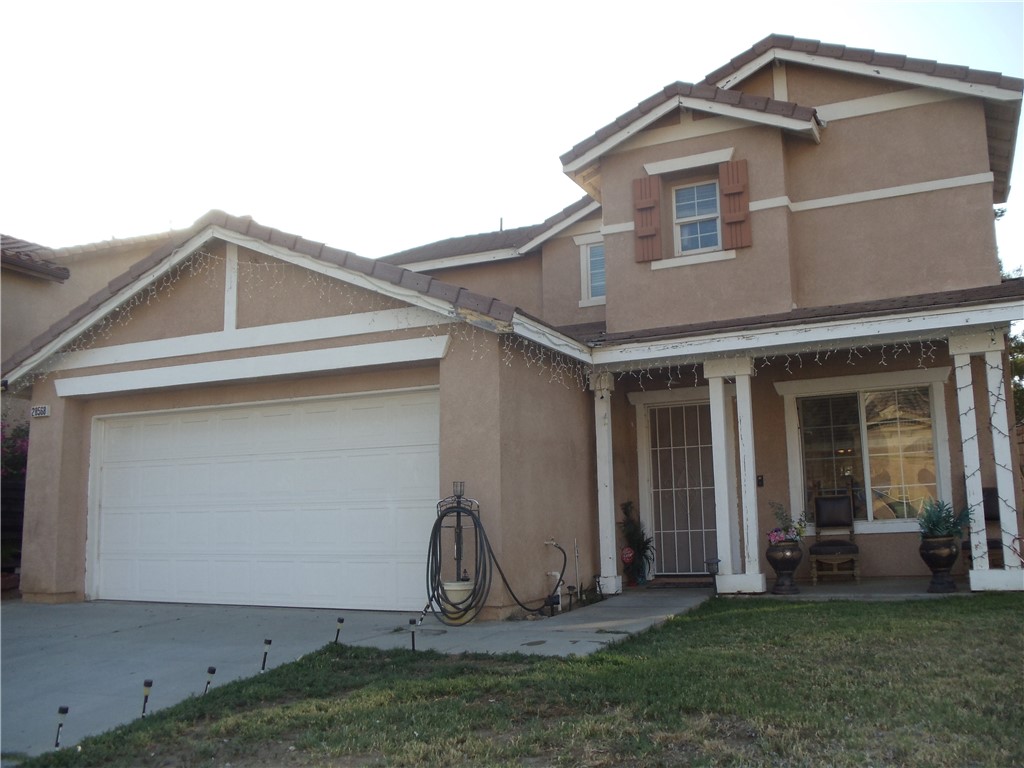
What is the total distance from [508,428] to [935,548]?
189 inches

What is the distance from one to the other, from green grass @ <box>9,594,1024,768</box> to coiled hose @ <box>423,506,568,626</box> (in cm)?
161

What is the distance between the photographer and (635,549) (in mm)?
12516

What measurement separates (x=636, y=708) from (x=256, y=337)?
6.81m

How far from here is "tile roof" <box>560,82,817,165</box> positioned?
1116 centimetres

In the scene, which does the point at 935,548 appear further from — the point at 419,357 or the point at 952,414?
the point at 419,357

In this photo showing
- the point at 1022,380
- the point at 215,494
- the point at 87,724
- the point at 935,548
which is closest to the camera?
the point at 87,724

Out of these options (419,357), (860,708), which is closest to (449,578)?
(419,357)

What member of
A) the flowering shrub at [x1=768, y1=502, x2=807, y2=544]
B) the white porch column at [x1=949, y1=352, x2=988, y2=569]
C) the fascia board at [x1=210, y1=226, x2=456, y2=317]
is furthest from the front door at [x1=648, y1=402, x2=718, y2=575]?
the fascia board at [x1=210, y1=226, x2=456, y2=317]

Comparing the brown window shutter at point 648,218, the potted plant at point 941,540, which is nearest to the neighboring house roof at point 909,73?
the brown window shutter at point 648,218

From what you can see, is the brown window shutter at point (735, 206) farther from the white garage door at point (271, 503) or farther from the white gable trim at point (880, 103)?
the white garage door at point (271, 503)

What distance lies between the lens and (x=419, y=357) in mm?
9672

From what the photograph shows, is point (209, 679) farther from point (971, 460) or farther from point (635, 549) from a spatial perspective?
point (971, 460)

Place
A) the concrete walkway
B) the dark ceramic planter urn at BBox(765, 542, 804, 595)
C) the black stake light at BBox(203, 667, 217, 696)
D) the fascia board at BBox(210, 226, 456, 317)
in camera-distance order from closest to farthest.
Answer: the black stake light at BBox(203, 667, 217, 696) < the concrete walkway < the fascia board at BBox(210, 226, 456, 317) < the dark ceramic planter urn at BBox(765, 542, 804, 595)

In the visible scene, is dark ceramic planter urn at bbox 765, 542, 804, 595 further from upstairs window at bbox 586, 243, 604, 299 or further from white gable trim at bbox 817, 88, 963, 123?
white gable trim at bbox 817, 88, 963, 123
